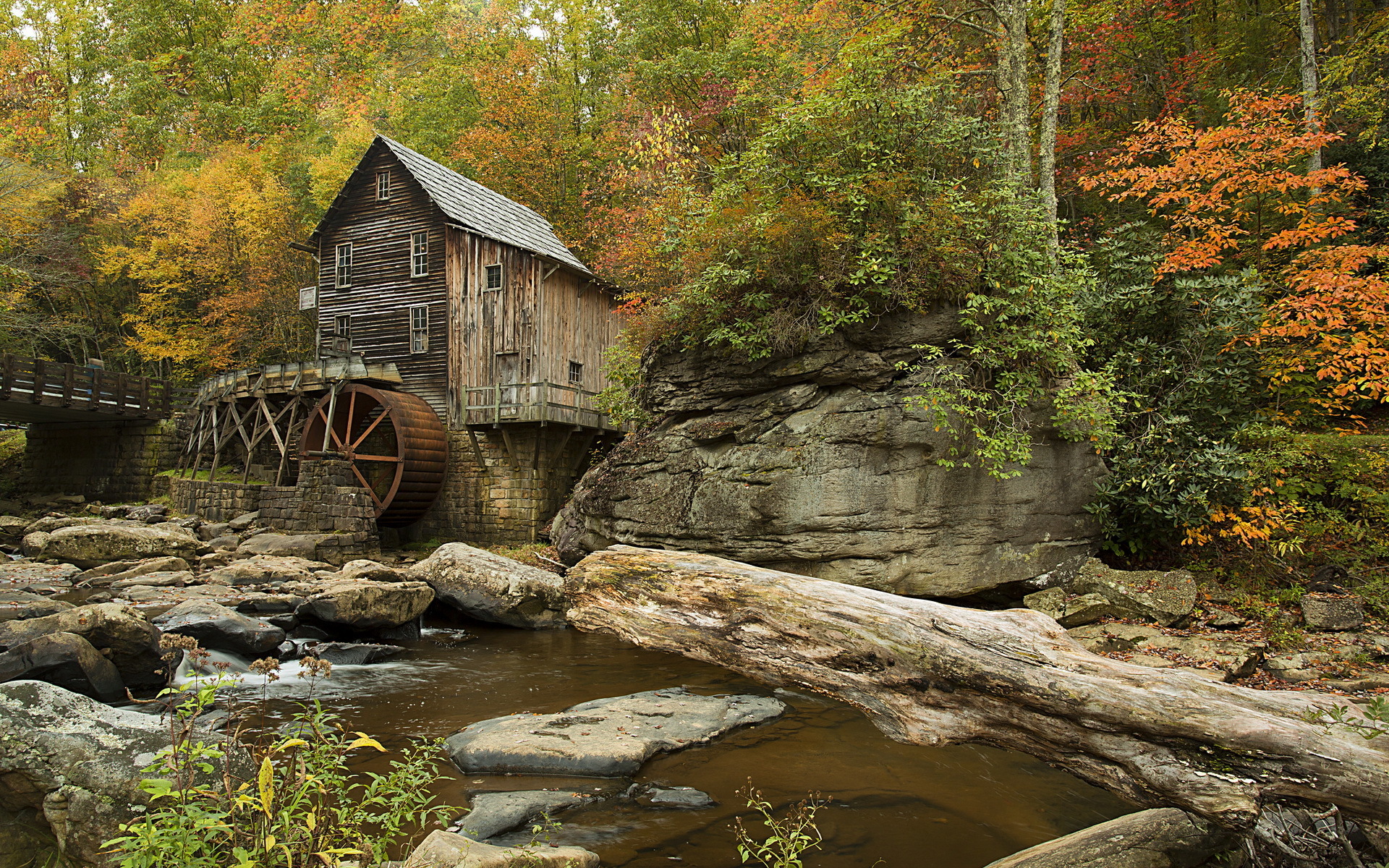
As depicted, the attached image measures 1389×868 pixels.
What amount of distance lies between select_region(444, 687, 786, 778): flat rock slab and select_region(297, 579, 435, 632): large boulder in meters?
4.19

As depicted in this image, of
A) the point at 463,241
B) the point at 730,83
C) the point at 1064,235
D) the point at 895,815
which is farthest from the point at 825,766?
the point at 463,241

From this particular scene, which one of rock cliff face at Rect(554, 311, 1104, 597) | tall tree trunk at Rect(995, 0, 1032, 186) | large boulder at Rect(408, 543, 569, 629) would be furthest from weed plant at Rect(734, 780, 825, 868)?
tall tree trunk at Rect(995, 0, 1032, 186)

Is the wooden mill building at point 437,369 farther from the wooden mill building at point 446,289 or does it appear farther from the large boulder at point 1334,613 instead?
the large boulder at point 1334,613

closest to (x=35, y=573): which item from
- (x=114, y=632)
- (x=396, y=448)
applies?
(x=114, y=632)

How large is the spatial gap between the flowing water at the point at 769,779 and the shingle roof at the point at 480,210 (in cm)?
1409

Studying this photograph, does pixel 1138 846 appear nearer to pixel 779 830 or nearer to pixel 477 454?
pixel 779 830

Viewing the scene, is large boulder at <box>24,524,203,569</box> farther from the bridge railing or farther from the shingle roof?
the shingle roof

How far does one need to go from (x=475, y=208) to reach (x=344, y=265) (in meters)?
4.24

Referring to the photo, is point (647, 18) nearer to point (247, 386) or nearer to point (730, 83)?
point (730, 83)

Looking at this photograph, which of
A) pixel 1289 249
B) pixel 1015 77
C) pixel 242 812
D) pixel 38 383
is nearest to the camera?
pixel 242 812

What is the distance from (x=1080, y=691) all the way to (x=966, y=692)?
55cm

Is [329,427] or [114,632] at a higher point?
[329,427]

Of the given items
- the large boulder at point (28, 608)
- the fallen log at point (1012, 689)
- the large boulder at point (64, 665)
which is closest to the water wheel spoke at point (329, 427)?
the large boulder at point (28, 608)

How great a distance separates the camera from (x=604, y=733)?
579 cm
